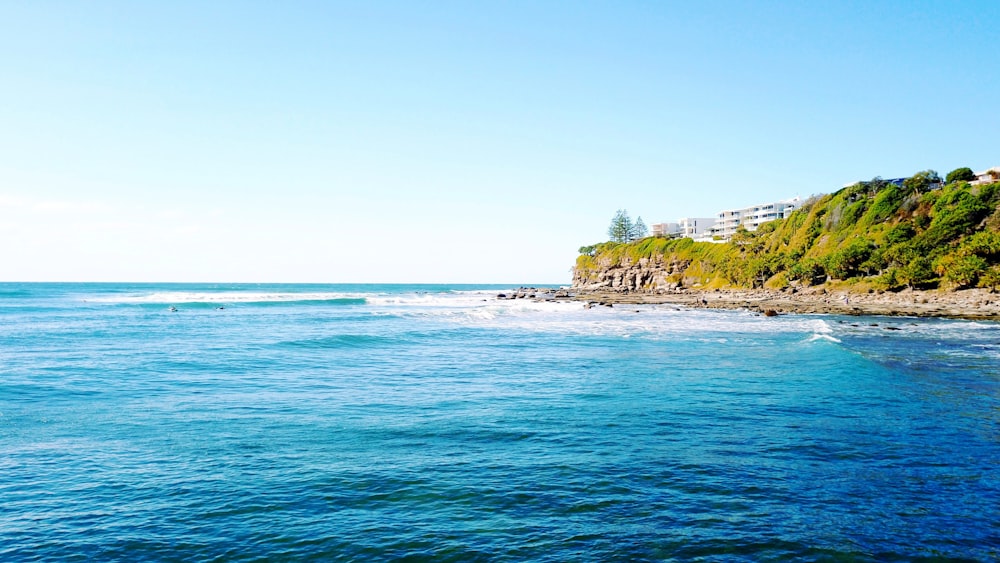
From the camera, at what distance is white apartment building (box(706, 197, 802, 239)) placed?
156 metres

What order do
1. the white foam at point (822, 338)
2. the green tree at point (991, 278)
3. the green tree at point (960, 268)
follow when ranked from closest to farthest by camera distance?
the white foam at point (822, 338), the green tree at point (991, 278), the green tree at point (960, 268)

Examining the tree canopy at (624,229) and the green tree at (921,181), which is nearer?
the green tree at (921,181)

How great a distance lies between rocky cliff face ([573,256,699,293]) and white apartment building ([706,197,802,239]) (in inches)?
1217

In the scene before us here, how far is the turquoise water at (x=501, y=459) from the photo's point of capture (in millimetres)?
9039

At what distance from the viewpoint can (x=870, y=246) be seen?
268 feet

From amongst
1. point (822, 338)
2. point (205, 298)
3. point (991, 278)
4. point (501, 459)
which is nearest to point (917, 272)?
point (991, 278)

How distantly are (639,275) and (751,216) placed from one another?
48.0 m

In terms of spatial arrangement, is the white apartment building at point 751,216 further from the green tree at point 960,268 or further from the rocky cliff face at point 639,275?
the green tree at point 960,268

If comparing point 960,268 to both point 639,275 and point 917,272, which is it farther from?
point 639,275

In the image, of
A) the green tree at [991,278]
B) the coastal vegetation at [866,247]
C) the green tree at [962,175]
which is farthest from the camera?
the green tree at [962,175]

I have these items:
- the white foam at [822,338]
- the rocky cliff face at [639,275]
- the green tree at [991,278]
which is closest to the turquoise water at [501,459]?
the white foam at [822,338]

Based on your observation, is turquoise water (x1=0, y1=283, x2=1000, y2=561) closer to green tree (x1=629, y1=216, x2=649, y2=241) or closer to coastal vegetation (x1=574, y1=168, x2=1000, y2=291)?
coastal vegetation (x1=574, y1=168, x2=1000, y2=291)

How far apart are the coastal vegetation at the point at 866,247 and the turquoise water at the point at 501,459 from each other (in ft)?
165

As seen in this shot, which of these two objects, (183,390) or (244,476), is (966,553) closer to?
(244,476)
